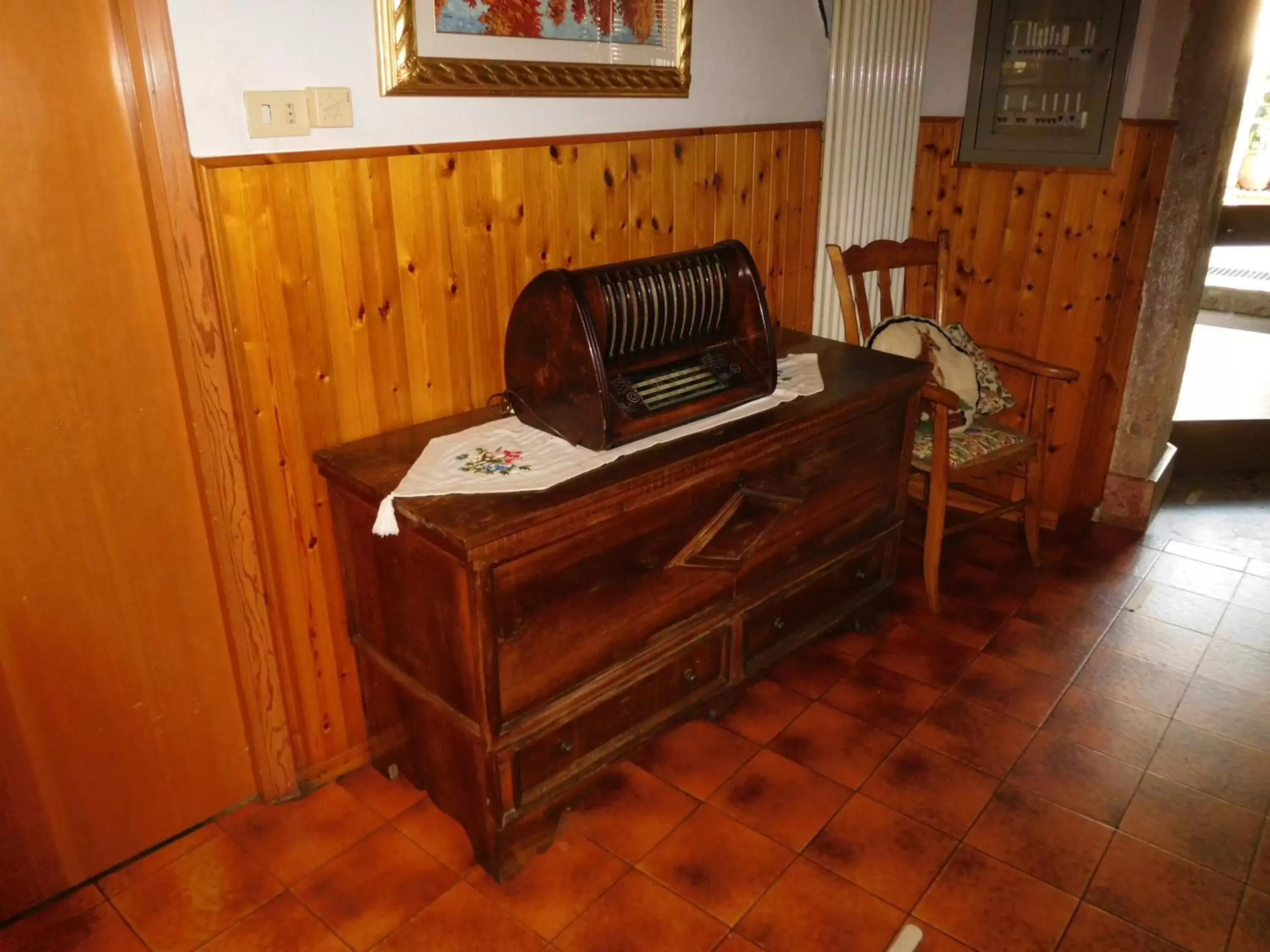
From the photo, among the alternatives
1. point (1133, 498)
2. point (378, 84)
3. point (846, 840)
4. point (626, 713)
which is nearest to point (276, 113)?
point (378, 84)

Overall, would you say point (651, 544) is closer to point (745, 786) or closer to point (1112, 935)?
point (745, 786)

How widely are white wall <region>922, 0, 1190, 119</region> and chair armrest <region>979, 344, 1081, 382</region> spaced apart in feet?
2.55

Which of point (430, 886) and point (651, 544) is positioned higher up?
point (651, 544)

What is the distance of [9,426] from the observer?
1.51 meters

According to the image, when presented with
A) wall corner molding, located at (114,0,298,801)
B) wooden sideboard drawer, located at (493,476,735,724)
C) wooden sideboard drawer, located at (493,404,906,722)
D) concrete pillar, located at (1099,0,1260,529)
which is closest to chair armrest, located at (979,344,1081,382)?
concrete pillar, located at (1099,0,1260,529)

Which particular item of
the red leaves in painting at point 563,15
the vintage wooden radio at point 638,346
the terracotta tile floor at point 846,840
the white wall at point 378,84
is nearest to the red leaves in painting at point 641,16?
the red leaves in painting at point 563,15

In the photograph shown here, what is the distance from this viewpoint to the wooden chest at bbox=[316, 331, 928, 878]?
1611 millimetres

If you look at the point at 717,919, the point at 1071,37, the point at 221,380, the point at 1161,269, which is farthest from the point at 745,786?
the point at 1071,37

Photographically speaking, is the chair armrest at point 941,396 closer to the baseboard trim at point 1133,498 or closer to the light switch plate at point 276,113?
the baseboard trim at point 1133,498

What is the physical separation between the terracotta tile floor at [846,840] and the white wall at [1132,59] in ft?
5.41

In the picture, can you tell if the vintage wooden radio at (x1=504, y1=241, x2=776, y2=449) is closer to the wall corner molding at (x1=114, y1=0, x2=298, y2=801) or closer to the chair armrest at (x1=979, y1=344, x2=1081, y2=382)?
the wall corner molding at (x1=114, y1=0, x2=298, y2=801)

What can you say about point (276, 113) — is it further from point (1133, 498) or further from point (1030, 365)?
point (1133, 498)

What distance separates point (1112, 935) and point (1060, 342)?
1.97 m

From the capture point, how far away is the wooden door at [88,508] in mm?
1458
